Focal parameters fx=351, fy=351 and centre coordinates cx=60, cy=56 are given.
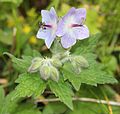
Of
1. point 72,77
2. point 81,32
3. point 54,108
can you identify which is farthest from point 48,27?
point 54,108

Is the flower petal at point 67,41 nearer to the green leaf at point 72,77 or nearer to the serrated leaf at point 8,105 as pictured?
the green leaf at point 72,77

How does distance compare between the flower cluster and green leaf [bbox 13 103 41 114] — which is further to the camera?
green leaf [bbox 13 103 41 114]

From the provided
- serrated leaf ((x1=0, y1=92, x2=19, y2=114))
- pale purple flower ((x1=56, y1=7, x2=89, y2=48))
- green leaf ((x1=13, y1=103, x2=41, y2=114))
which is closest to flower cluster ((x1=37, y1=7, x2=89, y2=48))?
pale purple flower ((x1=56, y1=7, x2=89, y2=48))

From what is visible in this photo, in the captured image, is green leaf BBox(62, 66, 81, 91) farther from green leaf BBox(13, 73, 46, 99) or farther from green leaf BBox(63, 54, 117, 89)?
green leaf BBox(13, 73, 46, 99)

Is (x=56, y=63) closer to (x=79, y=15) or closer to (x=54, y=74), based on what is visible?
(x=54, y=74)

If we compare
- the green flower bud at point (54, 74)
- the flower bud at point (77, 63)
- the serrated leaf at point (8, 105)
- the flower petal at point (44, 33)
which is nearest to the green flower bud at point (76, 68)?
the flower bud at point (77, 63)

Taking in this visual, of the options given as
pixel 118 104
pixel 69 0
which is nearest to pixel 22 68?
pixel 118 104

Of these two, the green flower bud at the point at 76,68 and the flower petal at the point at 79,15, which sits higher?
the flower petal at the point at 79,15
